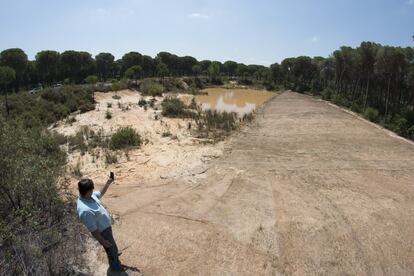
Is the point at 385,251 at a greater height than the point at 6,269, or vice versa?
the point at 6,269

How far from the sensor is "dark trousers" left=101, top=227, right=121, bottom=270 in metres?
4.51

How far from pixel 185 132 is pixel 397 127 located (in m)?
12.7

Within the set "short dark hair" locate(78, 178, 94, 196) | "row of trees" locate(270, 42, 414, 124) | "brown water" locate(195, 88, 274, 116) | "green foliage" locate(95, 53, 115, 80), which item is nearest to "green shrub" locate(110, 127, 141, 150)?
"short dark hair" locate(78, 178, 94, 196)

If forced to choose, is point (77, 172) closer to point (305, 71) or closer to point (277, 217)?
point (277, 217)

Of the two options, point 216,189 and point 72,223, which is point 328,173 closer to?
point 216,189

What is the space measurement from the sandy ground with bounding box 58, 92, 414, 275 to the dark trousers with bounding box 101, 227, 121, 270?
39 centimetres

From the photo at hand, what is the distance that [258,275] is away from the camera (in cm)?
513

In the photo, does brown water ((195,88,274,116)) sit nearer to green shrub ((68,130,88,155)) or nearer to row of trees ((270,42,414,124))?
row of trees ((270,42,414,124))

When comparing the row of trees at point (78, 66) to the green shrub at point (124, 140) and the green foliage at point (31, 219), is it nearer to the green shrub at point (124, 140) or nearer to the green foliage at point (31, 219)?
the green shrub at point (124, 140)

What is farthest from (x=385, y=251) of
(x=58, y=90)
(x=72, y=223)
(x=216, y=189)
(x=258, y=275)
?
(x=58, y=90)

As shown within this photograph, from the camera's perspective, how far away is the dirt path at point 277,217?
17.9 ft

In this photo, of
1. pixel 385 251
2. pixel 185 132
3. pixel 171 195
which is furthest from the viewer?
pixel 185 132

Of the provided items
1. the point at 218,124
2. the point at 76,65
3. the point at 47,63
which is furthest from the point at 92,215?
the point at 76,65

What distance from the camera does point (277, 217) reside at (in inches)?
279
